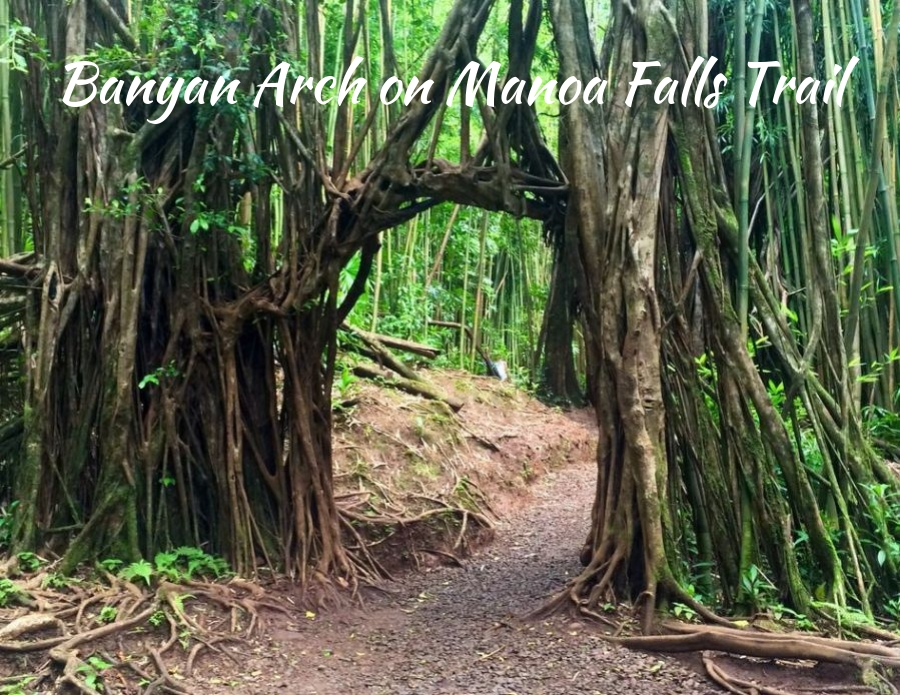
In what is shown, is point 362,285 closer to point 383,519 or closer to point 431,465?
point 383,519

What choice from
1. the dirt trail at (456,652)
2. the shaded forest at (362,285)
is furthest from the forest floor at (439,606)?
the shaded forest at (362,285)

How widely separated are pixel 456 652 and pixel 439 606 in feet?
3.51

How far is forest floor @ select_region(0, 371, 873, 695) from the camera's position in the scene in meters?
4.09

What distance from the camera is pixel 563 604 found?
189 inches

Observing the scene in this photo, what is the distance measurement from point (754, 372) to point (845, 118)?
9.43 feet

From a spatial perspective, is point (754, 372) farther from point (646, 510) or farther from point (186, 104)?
point (186, 104)

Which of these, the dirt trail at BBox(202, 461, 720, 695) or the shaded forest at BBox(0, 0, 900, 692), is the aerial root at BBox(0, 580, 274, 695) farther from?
the shaded forest at BBox(0, 0, 900, 692)

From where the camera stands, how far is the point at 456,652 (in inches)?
183

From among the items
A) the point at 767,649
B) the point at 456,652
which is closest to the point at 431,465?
the point at 456,652

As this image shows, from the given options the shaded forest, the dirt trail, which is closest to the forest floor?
the dirt trail

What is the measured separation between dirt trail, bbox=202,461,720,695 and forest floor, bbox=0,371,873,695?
0.03ft

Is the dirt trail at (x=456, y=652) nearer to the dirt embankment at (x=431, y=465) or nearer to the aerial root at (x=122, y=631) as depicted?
the aerial root at (x=122, y=631)

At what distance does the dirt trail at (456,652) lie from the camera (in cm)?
Answer: 407

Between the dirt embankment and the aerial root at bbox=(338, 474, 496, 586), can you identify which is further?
the dirt embankment
